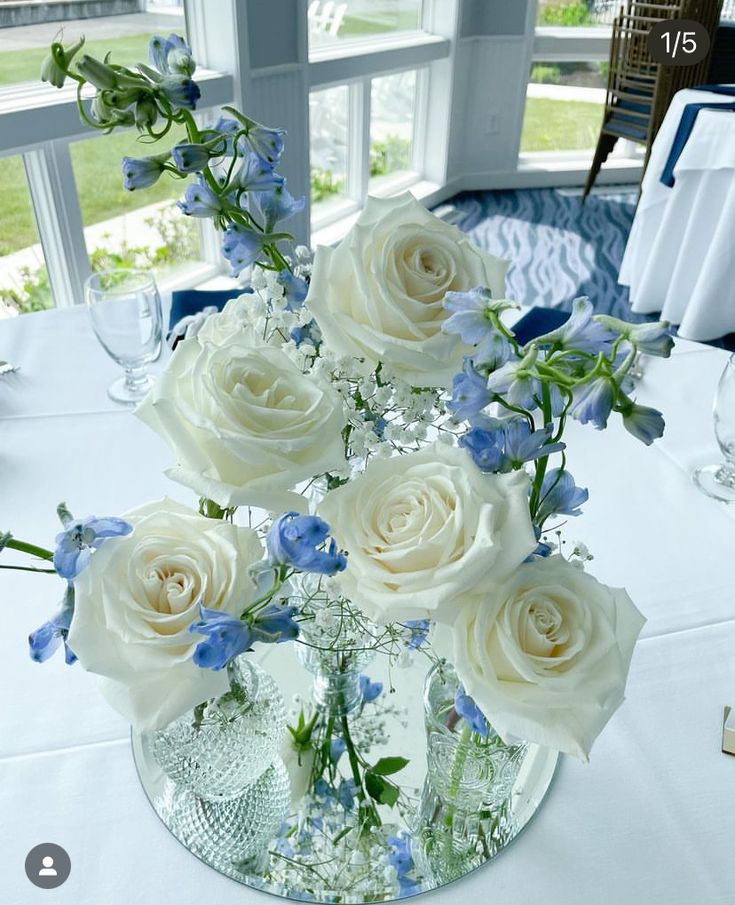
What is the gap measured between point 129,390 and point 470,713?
2.70 feet

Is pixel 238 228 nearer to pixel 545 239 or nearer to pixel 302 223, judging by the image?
pixel 302 223

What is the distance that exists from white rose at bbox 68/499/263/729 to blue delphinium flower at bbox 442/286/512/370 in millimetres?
165

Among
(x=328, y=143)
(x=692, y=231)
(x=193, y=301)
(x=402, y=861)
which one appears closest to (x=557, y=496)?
(x=402, y=861)

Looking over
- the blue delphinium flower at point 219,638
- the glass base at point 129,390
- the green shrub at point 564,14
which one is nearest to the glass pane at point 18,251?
the glass base at point 129,390

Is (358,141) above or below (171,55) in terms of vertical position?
below

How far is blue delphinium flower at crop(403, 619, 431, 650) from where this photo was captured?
539 mm

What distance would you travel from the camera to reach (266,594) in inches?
17.1

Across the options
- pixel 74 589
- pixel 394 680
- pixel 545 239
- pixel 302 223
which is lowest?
pixel 545 239

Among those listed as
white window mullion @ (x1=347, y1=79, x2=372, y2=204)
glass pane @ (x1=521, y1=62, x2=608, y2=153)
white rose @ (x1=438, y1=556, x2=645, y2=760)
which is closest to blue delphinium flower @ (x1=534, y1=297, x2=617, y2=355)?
white rose @ (x1=438, y1=556, x2=645, y2=760)

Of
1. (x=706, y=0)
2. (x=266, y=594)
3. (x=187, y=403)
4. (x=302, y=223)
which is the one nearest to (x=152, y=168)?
(x=187, y=403)

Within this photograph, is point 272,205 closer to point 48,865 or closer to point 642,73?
point 48,865

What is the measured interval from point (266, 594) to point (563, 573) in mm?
159

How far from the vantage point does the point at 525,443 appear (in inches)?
17.2

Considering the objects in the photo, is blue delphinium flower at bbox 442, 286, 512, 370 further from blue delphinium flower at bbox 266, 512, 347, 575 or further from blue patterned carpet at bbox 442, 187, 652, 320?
blue patterned carpet at bbox 442, 187, 652, 320
